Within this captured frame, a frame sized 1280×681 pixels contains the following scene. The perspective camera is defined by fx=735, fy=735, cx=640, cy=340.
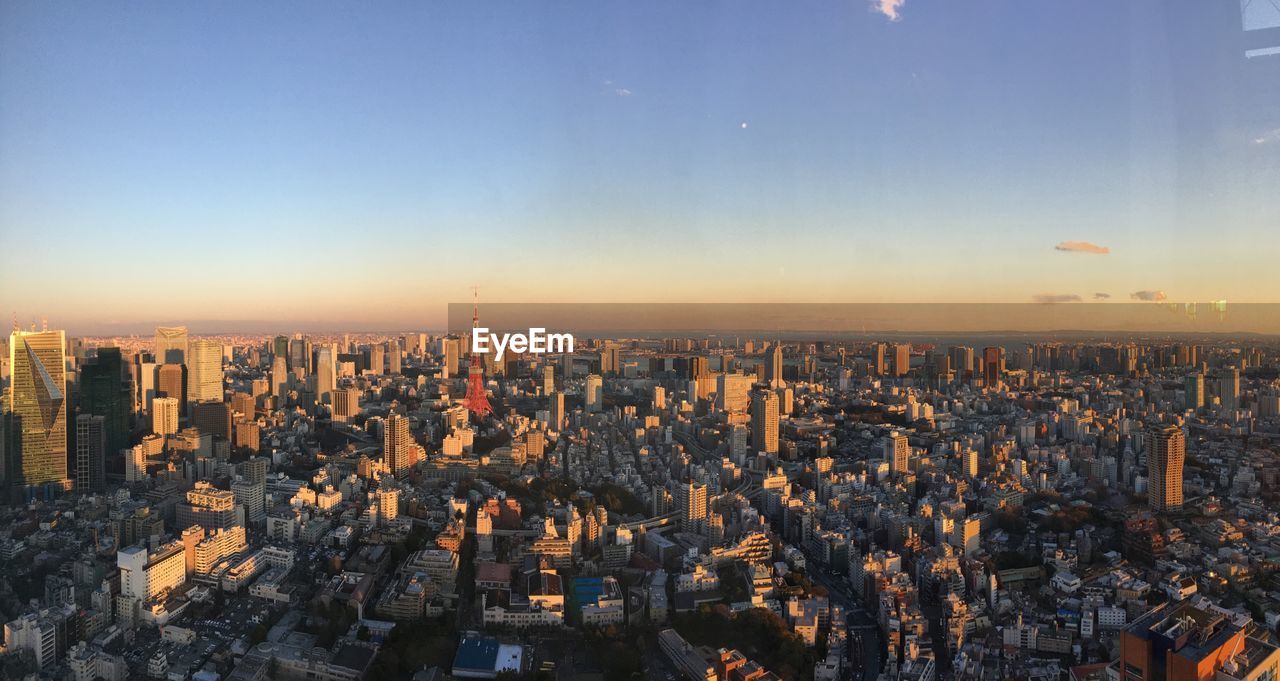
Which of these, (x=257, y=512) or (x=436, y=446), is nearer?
(x=257, y=512)

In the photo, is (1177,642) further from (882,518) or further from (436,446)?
(436,446)

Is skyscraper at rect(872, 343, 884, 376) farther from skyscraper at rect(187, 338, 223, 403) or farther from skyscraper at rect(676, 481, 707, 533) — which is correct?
skyscraper at rect(187, 338, 223, 403)

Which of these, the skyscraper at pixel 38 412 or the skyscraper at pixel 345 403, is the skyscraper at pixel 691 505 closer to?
the skyscraper at pixel 38 412

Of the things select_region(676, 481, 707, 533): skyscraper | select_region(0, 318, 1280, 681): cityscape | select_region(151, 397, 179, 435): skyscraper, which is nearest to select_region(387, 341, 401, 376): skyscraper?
select_region(0, 318, 1280, 681): cityscape

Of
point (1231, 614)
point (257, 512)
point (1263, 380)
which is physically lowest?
point (257, 512)

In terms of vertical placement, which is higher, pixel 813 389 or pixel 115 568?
pixel 813 389

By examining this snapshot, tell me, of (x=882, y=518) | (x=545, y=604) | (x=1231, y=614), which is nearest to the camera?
(x=1231, y=614)

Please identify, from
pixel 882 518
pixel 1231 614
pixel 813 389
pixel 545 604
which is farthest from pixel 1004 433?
pixel 545 604
